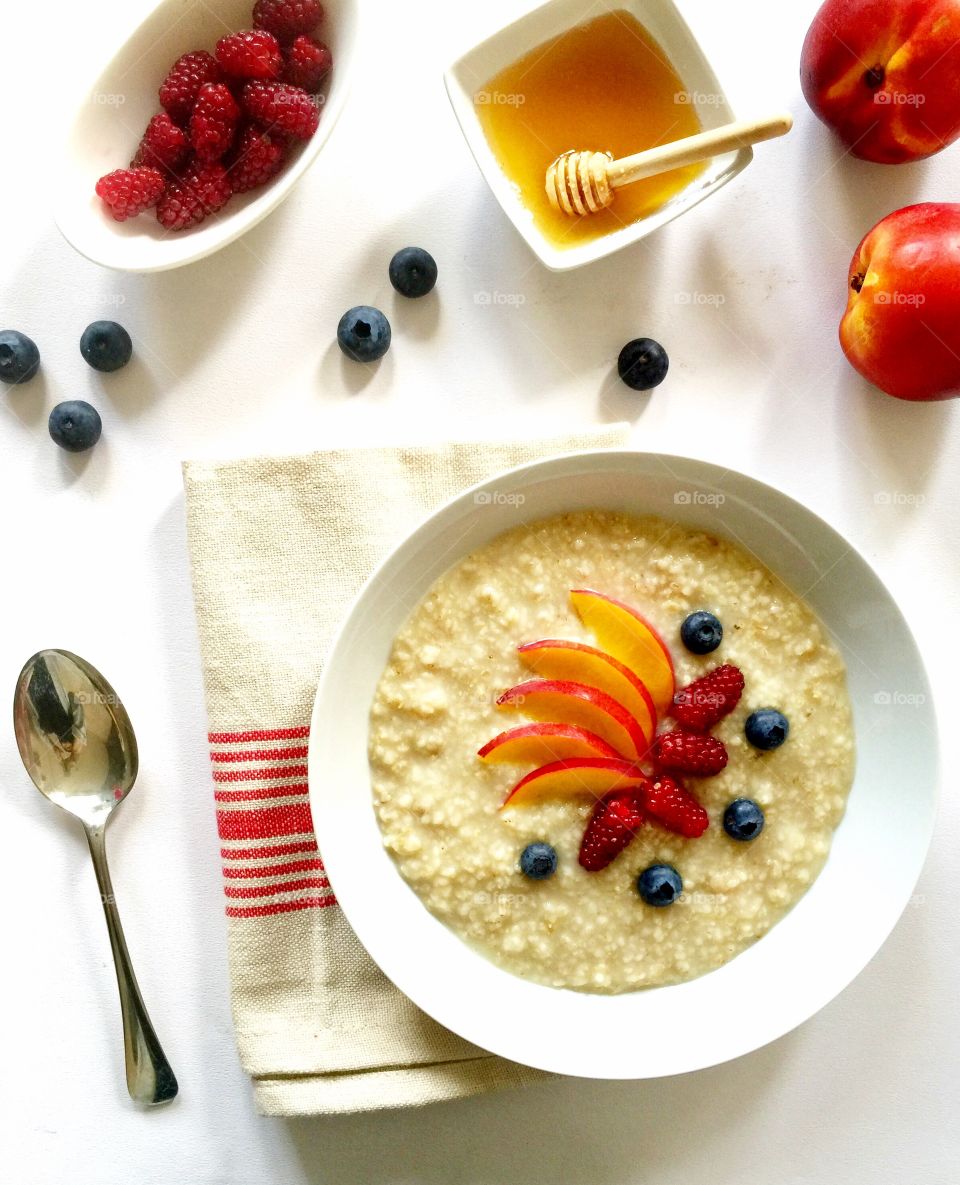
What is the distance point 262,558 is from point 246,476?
0.12 metres

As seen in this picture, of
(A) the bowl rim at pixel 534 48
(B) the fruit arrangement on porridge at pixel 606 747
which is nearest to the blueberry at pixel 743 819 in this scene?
(B) the fruit arrangement on porridge at pixel 606 747

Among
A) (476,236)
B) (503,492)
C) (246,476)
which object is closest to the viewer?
(503,492)

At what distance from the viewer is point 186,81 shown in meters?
1.37

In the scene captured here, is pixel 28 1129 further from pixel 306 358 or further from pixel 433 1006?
pixel 306 358

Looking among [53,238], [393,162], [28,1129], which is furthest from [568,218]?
[28,1129]

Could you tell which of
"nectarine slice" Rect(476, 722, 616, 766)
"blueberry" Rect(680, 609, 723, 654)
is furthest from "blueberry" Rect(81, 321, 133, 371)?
"blueberry" Rect(680, 609, 723, 654)

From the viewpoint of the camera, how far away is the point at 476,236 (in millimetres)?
1513

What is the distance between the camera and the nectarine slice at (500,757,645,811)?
1320 mm

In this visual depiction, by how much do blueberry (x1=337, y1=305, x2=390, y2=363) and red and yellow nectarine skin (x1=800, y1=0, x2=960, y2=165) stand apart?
74 centimetres

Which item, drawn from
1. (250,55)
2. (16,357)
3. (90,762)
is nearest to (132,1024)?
(90,762)

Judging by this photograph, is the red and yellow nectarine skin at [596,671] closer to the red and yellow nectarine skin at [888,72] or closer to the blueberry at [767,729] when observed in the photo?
the blueberry at [767,729]

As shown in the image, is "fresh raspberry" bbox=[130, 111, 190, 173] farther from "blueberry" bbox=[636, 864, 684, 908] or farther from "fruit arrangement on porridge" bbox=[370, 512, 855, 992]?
"blueberry" bbox=[636, 864, 684, 908]

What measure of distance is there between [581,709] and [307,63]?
0.99 meters

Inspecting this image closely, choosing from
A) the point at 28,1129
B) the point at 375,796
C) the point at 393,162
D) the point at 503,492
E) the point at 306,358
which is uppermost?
the point at 393,162
